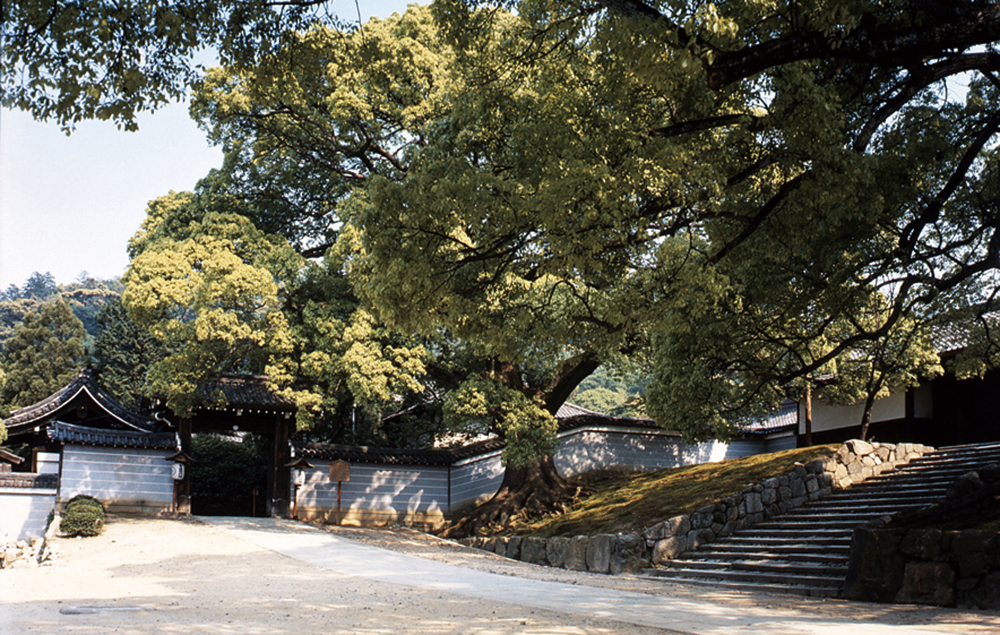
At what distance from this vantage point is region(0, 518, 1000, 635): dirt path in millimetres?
5922

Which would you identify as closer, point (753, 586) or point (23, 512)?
point (753, 586)

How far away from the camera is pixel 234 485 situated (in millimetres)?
23609

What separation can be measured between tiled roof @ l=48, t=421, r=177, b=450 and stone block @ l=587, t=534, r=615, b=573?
11.2 meters

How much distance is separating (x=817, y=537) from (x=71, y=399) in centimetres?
1777

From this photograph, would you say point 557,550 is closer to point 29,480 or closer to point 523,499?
point 523,499

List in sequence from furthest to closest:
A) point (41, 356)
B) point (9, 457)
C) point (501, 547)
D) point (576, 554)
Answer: point (41, 356), point (9, 457), point (501, 547), point (576, 554)

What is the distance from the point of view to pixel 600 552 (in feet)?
40.1

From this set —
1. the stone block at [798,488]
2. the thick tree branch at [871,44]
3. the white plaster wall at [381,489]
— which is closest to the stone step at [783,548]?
the stone block at [798,488]

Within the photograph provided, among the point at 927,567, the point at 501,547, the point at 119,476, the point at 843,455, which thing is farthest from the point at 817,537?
the point at 119,476

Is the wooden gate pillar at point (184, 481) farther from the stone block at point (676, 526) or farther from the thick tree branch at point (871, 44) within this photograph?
the thick tree branch at point (871, 44)

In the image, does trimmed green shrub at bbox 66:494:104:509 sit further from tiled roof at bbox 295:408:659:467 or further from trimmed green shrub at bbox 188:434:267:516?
trimmed green shrub at bbox 188:434:267:516

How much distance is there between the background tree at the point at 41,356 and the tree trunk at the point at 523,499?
1727 centimetres

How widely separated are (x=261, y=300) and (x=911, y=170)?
507 inches

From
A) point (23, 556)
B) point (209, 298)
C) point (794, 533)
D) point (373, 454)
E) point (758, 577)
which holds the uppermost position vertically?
point (209, 298)
